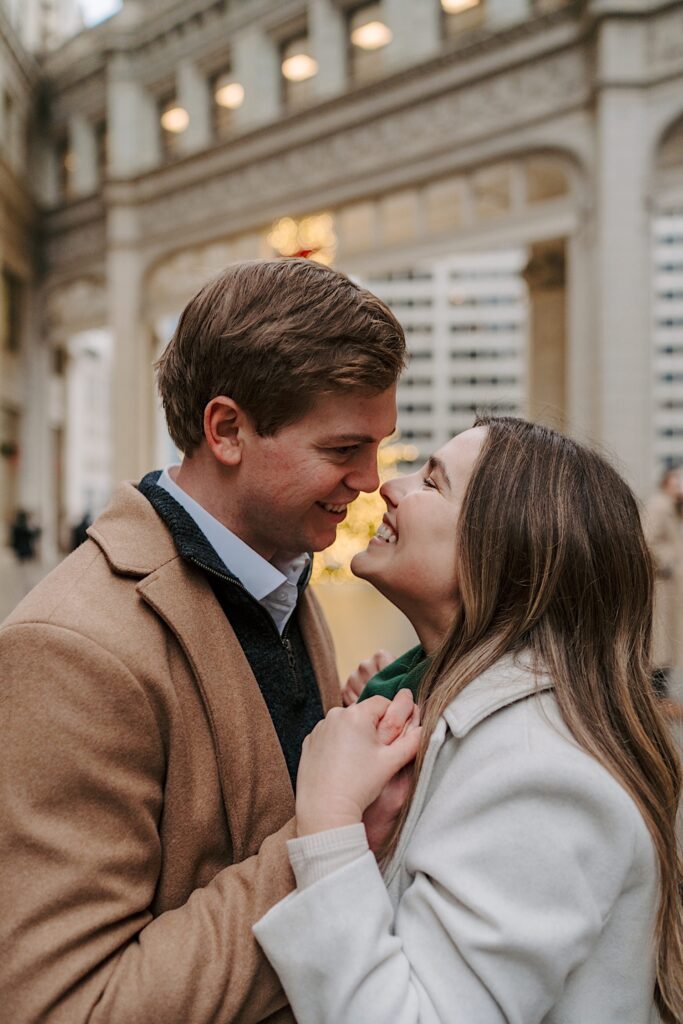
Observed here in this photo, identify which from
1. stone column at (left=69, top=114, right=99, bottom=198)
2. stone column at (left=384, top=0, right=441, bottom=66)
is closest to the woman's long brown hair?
stone column at (left=384, top=0, right=441, bottom=66)

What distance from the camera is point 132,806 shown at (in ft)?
4.42

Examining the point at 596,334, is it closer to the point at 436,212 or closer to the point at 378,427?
the point at 436,212

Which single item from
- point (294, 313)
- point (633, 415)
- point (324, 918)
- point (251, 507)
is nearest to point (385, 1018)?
point (324, 918)

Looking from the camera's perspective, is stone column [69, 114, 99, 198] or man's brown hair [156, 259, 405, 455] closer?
man's brown hair [156, 259, 405, 455]

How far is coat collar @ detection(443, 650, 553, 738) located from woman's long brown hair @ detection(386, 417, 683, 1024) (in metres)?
0.02

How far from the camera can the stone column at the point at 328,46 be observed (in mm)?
16172

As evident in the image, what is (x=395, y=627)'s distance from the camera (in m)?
9.19

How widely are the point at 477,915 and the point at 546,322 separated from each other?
1513 centimetres

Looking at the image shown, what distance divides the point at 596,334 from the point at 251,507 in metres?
11.4

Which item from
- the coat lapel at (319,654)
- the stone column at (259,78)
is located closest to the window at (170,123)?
the stone column at (259,78)

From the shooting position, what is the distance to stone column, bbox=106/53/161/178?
1992 centimetres

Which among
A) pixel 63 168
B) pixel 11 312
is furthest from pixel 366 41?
pixel 11 312

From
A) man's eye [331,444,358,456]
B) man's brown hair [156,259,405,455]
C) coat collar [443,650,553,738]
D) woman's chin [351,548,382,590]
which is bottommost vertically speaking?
coat collar [443,650,553,738]

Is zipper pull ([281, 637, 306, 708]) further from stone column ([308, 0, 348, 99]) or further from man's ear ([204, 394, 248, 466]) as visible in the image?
stone column ([308, 0, 348, 99])
